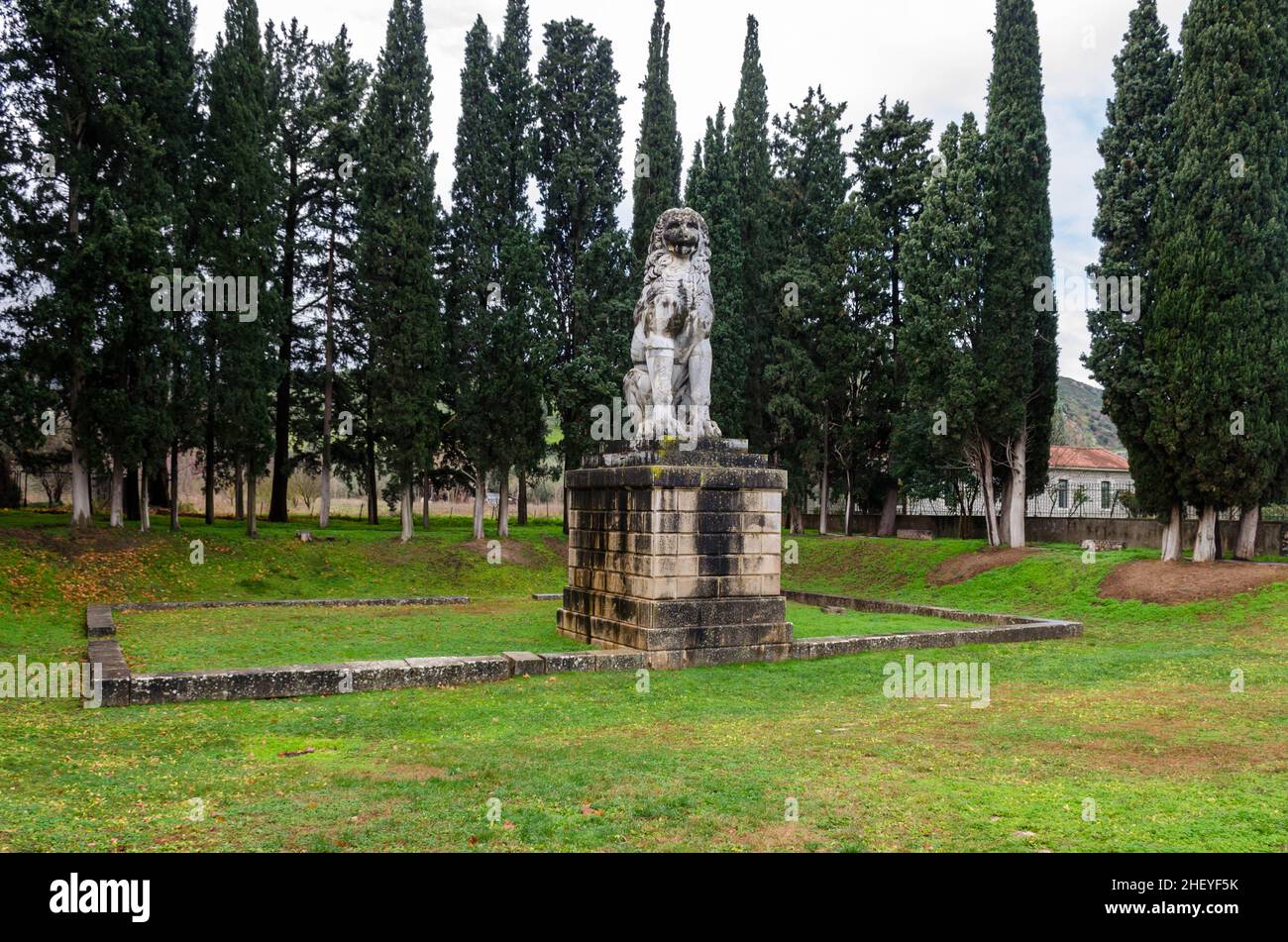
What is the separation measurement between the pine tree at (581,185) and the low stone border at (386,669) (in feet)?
57.1

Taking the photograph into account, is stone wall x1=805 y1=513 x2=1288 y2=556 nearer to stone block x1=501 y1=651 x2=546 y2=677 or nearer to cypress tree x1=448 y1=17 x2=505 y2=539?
cypress tree x1=448 y1=17 x2=505 y2=539

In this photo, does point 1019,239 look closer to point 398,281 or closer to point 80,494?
point 398,281

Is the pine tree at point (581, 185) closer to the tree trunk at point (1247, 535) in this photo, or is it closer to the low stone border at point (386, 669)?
the tree trunk at point (1247, 535)

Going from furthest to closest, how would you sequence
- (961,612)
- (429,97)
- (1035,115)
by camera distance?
(429,97)
(1035,115)
(961,612)

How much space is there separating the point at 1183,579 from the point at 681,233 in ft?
44.1

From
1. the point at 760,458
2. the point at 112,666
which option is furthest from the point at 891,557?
the point at 112,666

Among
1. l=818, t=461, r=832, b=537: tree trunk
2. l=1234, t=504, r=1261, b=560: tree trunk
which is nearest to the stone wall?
l=1234, t=504, r=1261, b=560: tree trunk

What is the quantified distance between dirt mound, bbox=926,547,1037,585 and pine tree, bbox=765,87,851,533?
23.9 ft

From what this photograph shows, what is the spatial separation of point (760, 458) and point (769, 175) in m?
25.5

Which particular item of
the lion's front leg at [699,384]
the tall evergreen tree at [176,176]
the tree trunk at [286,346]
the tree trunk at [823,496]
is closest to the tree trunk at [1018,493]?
the tree trunk at [823,496]

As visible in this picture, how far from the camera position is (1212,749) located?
6375 millimetres

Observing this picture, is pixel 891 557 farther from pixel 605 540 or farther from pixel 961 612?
pixel 605 540

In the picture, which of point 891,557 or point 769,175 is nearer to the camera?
point 891,557

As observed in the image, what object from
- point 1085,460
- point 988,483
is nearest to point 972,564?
point 988,483
